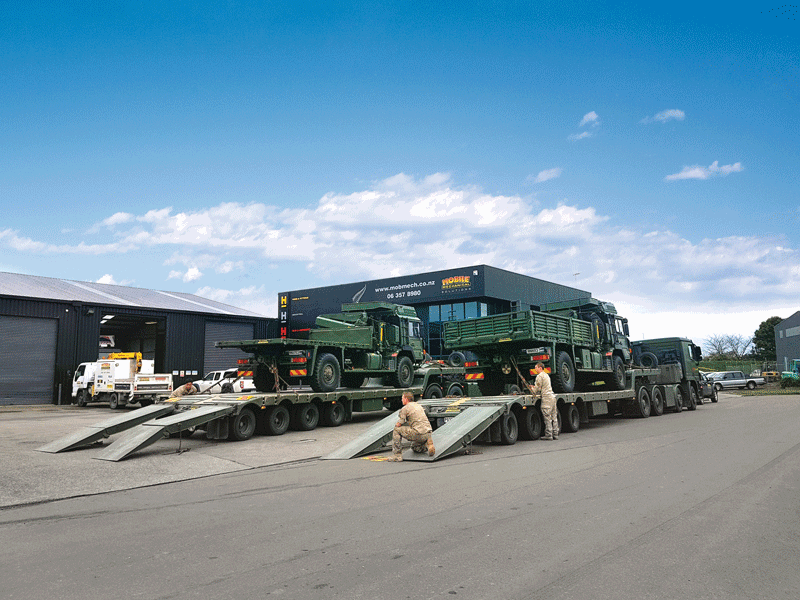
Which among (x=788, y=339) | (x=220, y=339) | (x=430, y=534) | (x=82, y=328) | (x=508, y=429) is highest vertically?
(x=788, y=339)

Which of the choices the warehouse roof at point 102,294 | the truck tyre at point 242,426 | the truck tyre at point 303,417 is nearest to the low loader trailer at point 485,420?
the truck tyre at point 242,426

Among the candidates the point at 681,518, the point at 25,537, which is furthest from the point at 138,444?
the point at 681,518

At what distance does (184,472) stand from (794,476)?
30.2ft

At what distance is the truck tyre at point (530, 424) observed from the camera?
13868 mm

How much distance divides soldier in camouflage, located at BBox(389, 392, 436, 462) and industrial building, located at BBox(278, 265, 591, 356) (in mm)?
30614

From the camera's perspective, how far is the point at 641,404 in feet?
67.3

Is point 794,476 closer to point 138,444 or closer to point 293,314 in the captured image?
point 138,444

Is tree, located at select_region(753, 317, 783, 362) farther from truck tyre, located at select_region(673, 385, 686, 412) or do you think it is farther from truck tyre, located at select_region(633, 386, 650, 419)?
truck tyre, located at select_region(633, 386, 650, 419)

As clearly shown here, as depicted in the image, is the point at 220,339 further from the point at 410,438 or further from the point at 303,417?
the point at 410,438

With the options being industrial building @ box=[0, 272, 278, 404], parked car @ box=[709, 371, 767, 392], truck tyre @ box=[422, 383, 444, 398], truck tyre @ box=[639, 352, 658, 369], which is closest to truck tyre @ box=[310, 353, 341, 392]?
truck tyre @ box=[422, 383, 444, 398]

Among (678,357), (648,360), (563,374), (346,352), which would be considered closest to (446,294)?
(648,360)

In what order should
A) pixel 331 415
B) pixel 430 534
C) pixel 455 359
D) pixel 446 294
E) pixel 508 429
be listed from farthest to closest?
pixel 446 294 < pixel 455 359 < pixel 331 415 < pixel 508 429 < pixel 430 534

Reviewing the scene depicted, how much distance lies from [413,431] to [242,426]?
5.19 meters

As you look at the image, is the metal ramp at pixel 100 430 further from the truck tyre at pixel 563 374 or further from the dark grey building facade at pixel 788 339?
the dark grey building facade at pixel 788 339
